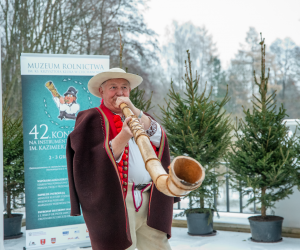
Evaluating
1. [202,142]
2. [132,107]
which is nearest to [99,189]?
[132,107]

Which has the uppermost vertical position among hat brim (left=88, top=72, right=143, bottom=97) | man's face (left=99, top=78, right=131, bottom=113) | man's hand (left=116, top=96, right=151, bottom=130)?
hat brim (left=88, top=72, right=143, bottom=97)

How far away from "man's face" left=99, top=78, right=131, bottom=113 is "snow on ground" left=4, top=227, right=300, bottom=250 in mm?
2558

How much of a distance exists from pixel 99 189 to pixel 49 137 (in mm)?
2146

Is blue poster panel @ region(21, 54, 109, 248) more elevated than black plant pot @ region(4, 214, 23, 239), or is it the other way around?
blue poster panel @ region(21, 54, 109, 248)

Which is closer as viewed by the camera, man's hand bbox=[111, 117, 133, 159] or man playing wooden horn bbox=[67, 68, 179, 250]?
man's hand bbox=[111, 117, 133, 159]

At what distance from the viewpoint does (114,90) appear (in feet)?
6.35

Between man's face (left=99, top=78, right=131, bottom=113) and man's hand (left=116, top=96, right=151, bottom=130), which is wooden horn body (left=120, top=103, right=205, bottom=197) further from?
man's face (left=99, top=78, right=131, bottom=113)

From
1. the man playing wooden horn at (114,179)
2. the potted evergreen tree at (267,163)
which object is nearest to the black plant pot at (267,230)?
the potted evergreen tree at (267,163)

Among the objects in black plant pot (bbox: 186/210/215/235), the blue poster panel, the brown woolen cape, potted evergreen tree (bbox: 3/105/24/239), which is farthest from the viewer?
potted evergreen tree (bbox: 3/105/24/239)

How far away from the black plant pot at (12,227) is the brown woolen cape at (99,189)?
3155 mm

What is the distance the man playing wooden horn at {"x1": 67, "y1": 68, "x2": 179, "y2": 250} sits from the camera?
183 centimetres

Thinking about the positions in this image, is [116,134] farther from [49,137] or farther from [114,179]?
[49,137]

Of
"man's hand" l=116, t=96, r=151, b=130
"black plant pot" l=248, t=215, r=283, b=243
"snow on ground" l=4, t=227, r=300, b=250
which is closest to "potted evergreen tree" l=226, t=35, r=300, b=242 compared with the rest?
"black plant pot" l=248, t=215, r=283, b=243

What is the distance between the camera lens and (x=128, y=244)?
6.06 ft
